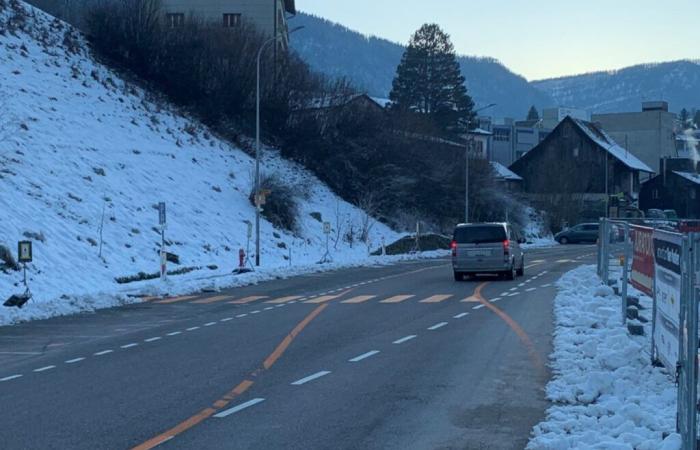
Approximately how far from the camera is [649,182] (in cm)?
10469

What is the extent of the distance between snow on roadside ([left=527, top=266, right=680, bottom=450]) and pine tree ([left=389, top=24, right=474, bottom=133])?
77273 mm

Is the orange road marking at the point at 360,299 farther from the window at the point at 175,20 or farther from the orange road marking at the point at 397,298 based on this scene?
the window at the point at 175,20

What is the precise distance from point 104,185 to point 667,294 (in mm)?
34293

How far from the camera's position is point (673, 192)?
101688 mm

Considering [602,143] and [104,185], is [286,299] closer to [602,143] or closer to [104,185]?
[104,185]

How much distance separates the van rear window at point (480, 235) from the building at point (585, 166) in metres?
57.3

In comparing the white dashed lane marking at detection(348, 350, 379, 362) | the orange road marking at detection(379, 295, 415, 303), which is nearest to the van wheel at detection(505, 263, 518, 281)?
the orange road marking at detection(379, 295, 415, 303)

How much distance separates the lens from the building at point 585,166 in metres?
91.2

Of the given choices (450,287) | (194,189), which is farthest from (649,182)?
(450,287)

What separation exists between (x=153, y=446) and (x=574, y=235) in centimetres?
6678

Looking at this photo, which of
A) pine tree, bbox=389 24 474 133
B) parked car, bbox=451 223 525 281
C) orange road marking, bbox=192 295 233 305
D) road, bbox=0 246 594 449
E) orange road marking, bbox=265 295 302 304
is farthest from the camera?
pine tree, bbox=389 24 474 133

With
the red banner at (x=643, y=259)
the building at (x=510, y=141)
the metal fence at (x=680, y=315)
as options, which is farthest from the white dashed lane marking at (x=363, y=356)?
the building at (x=510, y=141)

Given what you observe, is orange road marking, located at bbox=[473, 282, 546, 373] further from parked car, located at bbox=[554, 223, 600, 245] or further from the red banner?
parked car, located at bbox=[554, 223, 600, 245]

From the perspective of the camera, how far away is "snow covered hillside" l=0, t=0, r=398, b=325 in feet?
99.9
